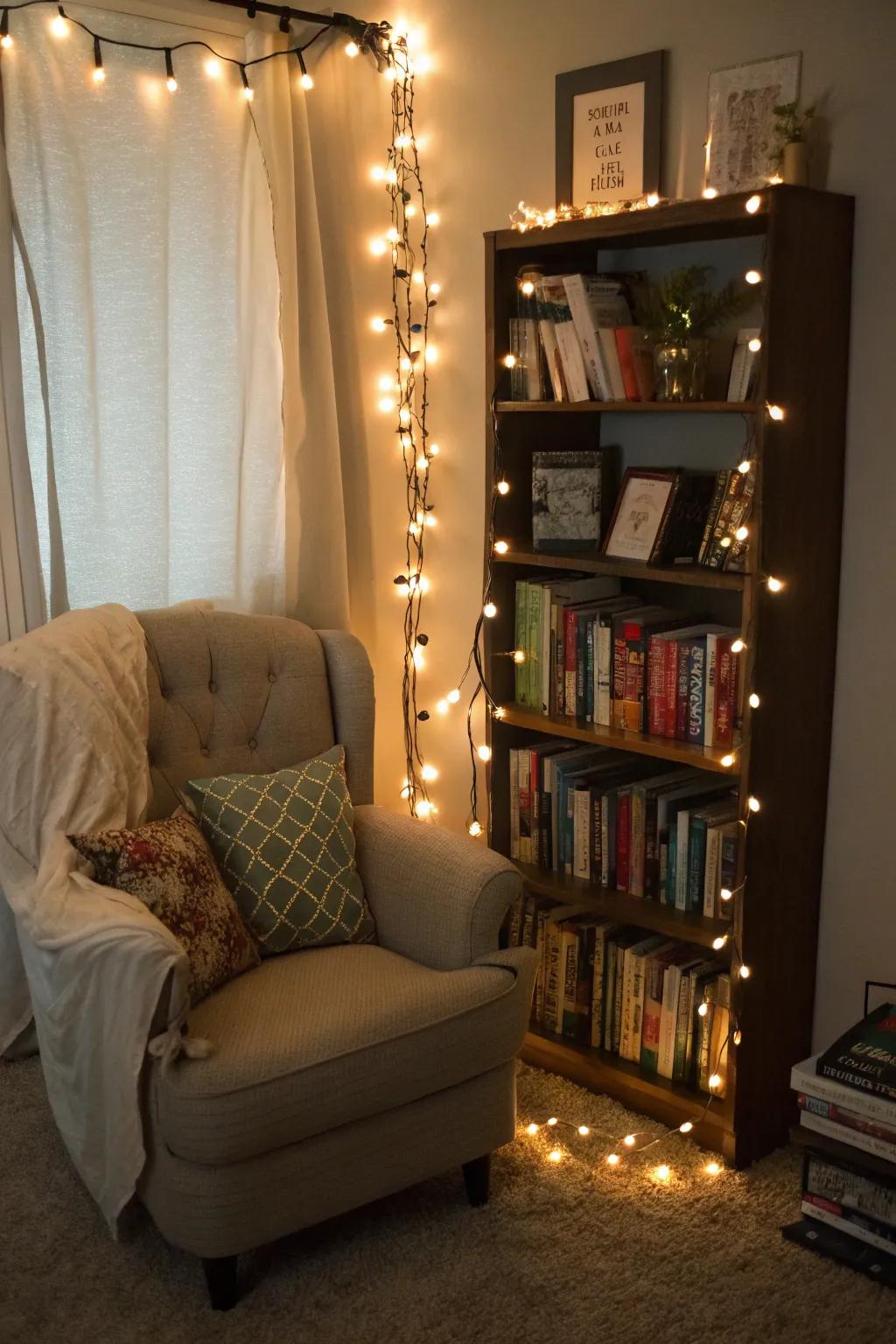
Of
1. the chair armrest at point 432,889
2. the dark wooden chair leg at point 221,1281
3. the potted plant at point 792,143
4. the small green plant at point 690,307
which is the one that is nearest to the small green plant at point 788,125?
the potted plant at point 792,143

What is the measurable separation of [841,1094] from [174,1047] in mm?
1093

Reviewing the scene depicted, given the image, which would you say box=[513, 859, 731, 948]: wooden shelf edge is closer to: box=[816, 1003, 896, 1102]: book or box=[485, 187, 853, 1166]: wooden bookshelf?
box=[485, 187, 853, 1166]: wooden bookshelf

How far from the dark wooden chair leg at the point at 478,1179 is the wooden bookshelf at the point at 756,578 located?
1.38 ft

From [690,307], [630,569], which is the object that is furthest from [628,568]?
[690,307]

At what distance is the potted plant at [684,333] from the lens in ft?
7.64

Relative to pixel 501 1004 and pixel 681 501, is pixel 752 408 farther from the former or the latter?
pixel 501 1004

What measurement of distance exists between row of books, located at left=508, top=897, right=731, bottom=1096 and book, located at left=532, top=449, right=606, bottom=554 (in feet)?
2.47

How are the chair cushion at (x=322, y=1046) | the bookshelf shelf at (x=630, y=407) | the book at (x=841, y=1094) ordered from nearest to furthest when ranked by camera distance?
the chair cushion at (x=322, y=1046)
the book at (x=841, y=1094)
the bookshelf shelf at (x=630, y=407)

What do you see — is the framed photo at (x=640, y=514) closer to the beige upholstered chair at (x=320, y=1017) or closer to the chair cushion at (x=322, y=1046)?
the beige upholstered chair at (x=320, y=1017)

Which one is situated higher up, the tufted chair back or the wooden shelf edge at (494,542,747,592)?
the wooden shelf edge at (494,542,747,592)

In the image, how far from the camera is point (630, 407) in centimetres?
235

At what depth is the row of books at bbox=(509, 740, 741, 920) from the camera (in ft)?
7.94

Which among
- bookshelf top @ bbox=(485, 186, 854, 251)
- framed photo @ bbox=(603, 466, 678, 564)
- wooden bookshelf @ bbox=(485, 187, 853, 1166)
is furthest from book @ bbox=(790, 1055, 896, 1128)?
bookshelf top @ bbox=(485, 186, 854, 251)

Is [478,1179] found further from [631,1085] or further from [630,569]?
[630,569]
